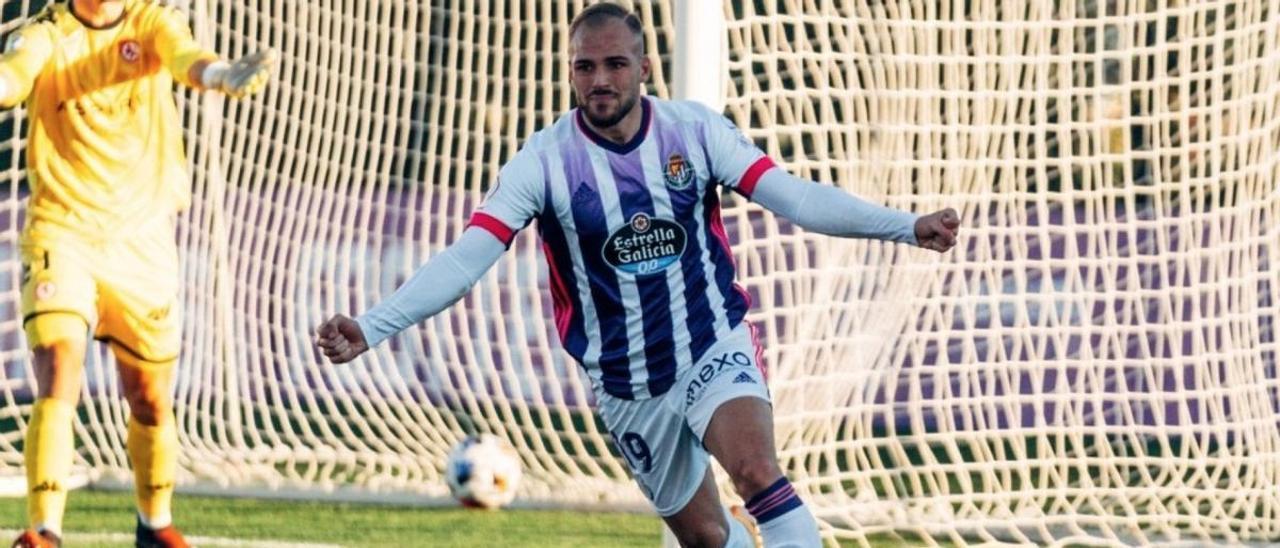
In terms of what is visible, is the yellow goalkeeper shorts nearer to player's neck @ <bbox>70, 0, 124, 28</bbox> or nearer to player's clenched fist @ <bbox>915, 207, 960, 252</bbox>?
player's neck @ <bbox>70, 0, 124, 28</bbox>

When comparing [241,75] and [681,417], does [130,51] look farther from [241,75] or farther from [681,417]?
[681,417]

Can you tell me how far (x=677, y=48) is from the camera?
21.8 feet

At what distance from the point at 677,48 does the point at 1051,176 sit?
2.12 meters

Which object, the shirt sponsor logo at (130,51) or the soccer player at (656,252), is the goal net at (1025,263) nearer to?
the shirt sponsor logo at (130,51)

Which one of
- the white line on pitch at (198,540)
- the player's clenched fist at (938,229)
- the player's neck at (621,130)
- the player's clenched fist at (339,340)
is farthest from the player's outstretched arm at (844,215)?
the white line on pitch at (198,540)

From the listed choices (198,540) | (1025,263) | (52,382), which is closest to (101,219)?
(52,382)

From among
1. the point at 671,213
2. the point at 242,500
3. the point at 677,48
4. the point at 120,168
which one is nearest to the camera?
the point at 671,213

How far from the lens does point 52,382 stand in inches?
270

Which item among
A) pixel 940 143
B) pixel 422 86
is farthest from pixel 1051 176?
pixel 422 86

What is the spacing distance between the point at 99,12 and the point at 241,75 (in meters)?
1.00

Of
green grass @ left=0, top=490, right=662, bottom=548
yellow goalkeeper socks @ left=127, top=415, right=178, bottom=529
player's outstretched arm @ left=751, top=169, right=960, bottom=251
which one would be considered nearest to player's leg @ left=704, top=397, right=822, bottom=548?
player's outstretched arm @ left=751, top=169, right=960, bottom=251

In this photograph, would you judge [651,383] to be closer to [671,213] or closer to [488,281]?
[671,213]

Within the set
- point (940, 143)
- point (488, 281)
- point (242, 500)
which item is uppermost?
point (940, 143)

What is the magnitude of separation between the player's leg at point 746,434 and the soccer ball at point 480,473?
9.07 feet
